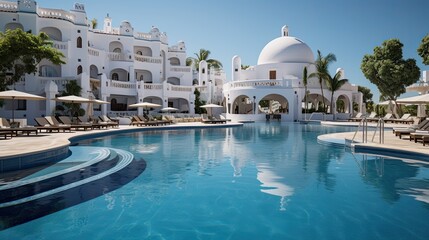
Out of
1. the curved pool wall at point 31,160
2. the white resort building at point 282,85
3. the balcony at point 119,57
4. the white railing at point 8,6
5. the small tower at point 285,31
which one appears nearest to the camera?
the curved pool wall at point 31,160

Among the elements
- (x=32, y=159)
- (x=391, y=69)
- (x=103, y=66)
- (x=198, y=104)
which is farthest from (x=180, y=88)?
(x=32, y=159)

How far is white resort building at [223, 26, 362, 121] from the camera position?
122 feet

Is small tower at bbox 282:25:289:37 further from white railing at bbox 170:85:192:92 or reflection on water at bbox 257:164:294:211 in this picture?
reflection on water at bbox 257:164:294:211

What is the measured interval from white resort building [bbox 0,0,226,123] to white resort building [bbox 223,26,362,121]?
16.6 ft

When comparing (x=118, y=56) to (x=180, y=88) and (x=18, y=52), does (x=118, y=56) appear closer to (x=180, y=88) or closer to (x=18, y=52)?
(x=180, y=88)

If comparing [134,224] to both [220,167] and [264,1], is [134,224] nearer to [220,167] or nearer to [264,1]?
[220,167]

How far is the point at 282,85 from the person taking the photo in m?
37.3

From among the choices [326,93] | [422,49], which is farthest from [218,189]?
[326,93]

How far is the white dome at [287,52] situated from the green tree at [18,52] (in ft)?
93.5

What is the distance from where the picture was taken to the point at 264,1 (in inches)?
696

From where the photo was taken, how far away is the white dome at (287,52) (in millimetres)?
42062

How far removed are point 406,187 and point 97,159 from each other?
868cm

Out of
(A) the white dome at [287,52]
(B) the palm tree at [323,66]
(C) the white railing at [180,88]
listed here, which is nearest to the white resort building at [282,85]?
(A) the white dome at [287,52]

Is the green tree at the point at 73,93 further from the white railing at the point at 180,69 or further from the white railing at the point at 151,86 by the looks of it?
the white railing at the point at 180,69
